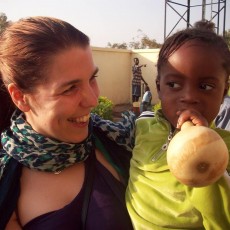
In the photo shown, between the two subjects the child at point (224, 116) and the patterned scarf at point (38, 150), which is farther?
the child at point (224, 116)

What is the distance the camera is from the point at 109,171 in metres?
1.83

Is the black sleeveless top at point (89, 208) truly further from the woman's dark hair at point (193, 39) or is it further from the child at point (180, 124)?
the woman's dark hair at point (193, 39)

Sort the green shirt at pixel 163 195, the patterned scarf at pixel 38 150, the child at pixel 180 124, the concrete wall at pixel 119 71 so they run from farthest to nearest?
the concrete wall at pixel 119 71 < the patterned scarf at pixel 38 150 < the child at pixel 180 124 < the green shirt at pixel 163 195

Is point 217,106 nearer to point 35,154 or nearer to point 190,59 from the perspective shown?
point 190,59

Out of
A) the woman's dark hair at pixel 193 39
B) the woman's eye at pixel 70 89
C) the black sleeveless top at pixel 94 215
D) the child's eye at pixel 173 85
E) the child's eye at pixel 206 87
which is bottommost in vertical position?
the black sleeveless top at pixel 94 215

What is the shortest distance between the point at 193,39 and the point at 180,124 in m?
0.56

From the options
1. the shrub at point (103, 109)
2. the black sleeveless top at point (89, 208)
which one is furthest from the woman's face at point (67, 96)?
the shrub at point (103, 109)

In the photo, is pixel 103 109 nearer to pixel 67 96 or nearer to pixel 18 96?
pixel 18 96

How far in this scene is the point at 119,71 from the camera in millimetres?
16375

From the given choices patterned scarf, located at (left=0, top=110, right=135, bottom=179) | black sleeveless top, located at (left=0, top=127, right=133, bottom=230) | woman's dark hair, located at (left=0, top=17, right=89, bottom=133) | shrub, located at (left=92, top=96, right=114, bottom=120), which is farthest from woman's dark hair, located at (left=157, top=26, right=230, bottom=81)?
shrub, located at (left=92, top=96, right=114, bottom=120)

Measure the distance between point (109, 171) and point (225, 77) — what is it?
821 millimetres

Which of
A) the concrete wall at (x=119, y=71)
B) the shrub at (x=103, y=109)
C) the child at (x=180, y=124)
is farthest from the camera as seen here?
the concrete wall at (x=119, y=71)

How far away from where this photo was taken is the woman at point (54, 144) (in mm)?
1652

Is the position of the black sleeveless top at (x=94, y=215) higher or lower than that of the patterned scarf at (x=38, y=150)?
lower
